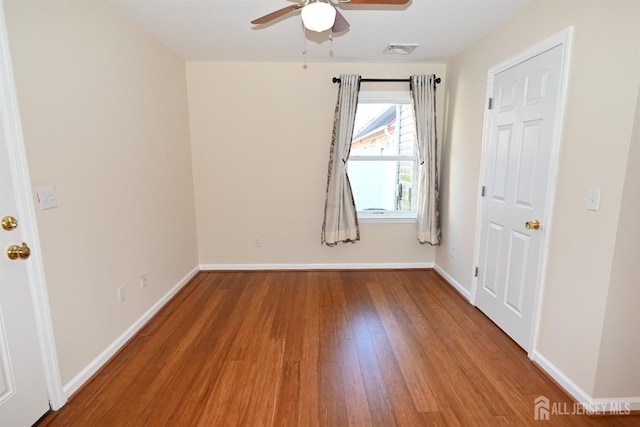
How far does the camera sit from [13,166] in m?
1.44

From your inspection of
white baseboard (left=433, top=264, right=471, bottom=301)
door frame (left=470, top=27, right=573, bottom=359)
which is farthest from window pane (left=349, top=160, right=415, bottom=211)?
door frame (left=470, top=27, right=573, bottom=359)

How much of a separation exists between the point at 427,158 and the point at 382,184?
2.09 feet

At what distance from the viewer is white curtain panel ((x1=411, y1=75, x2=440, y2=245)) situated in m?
3.36

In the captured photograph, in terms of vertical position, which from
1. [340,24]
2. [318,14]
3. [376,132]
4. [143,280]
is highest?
[340,24]

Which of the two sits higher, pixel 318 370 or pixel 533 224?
pixel 533 224

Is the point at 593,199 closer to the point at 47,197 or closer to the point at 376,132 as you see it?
the point at 376,132

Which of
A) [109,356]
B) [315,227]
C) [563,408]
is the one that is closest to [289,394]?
[109,356]

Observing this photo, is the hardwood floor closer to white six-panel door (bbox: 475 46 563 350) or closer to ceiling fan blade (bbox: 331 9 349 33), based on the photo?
white six-panel door (bbox: 475 46 563 350)

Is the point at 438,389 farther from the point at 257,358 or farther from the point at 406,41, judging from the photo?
the point at 406,41

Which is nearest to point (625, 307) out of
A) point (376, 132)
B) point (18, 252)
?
point (376, 132)

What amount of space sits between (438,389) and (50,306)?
2.28m
